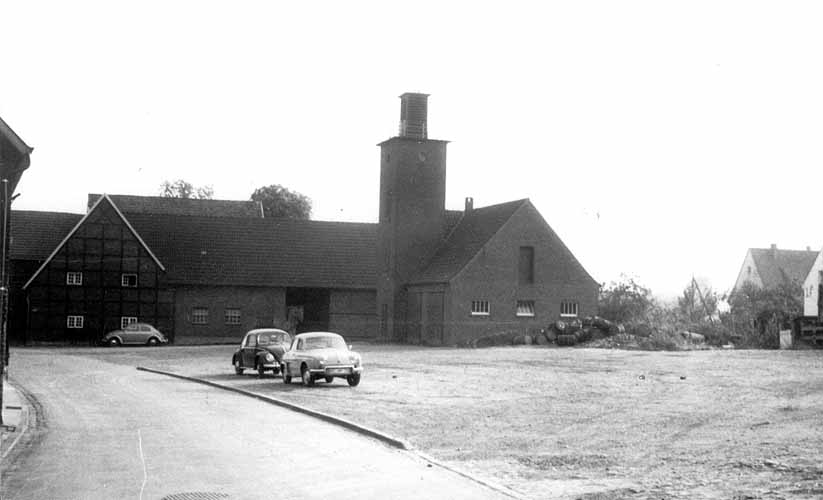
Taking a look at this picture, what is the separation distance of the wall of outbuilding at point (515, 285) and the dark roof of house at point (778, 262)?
4199 cm

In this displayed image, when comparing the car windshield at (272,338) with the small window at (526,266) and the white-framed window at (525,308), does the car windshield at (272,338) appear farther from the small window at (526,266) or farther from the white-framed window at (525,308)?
the small window at (526,266)

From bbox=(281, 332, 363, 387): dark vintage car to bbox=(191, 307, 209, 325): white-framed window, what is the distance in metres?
32.3

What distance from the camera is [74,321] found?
5544 cm

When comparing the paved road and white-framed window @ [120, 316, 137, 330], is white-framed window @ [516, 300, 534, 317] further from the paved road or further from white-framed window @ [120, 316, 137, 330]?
the paved road

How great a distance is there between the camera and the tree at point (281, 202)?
91.4m

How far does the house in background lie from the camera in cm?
9275

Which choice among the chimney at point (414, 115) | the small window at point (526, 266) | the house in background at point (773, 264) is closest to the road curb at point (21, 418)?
the small window at point (526, 266)

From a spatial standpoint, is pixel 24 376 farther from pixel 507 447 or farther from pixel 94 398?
pixel 507 447

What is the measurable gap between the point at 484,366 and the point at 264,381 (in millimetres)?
7832

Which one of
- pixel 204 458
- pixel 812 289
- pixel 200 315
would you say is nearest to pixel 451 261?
pixel 200 315

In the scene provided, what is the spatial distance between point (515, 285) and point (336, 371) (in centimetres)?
2866

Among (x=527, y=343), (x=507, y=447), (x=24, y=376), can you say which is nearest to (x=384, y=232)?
(x=527, y=343)

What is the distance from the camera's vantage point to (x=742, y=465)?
12961 mm

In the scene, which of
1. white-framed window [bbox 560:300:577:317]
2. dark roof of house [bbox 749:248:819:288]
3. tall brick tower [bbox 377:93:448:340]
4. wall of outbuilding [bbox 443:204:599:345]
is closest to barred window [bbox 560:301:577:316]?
white-framed window [bbox 560:300:577:317]
